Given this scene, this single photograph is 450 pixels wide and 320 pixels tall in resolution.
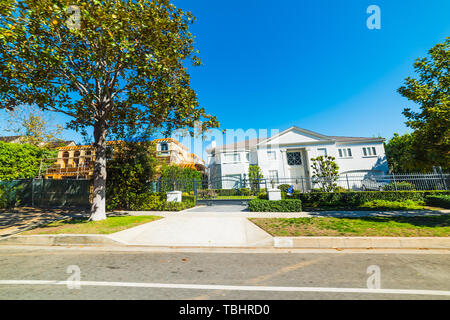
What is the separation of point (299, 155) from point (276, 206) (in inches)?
737

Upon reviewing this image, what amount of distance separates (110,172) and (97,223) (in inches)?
199

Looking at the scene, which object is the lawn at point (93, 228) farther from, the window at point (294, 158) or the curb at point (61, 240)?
the window at point (294, 158)

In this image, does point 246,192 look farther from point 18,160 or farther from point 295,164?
point 18,160

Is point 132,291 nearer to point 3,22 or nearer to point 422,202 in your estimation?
point 3,22

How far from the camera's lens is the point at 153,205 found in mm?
11477

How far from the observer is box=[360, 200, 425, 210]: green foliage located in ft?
33.2

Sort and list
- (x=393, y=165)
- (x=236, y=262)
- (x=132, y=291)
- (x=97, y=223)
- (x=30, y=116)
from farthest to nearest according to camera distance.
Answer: (x=393, y=165) → (x=30, y=116) → (x=97, y=223) → (x=236, y=262) → (x=132, y=291)

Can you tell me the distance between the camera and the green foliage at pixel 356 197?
11891 mm

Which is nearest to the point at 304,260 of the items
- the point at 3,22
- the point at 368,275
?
the point at 368,275

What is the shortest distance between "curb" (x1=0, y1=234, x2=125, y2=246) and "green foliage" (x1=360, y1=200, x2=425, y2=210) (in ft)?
43.4

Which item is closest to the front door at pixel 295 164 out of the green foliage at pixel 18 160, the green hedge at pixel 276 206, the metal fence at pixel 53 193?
the green hedge at pixel 276 206

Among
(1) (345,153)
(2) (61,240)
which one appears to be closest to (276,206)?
(2) (61,240)

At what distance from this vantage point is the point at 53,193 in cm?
1327

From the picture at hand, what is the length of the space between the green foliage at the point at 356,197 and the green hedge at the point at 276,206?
2.48 meters
